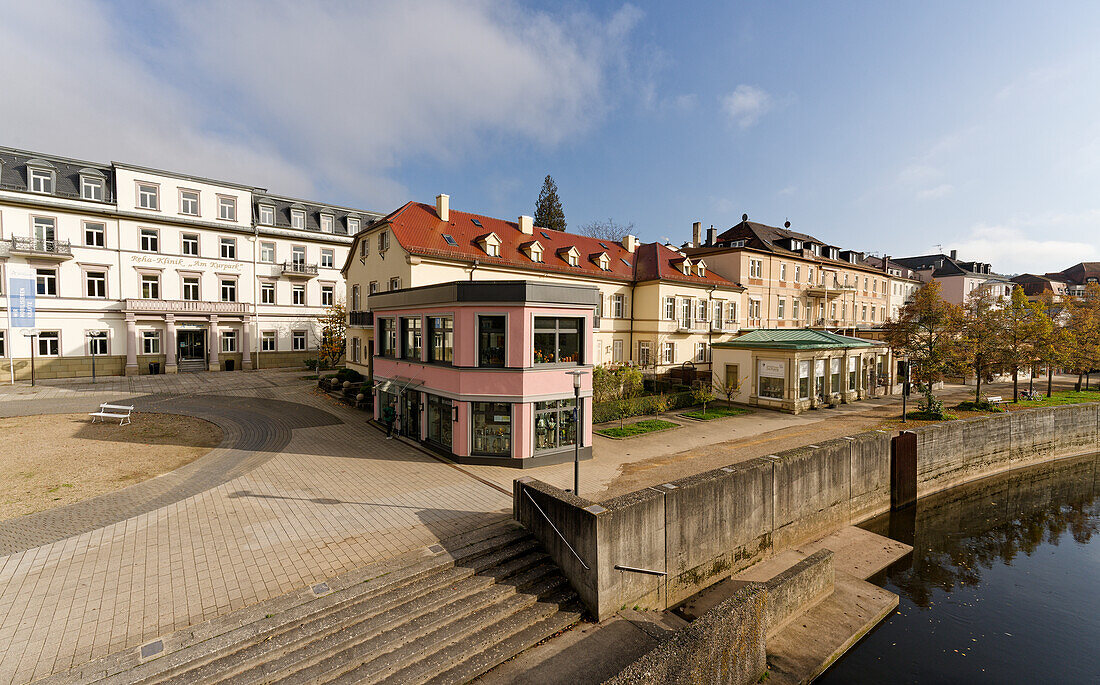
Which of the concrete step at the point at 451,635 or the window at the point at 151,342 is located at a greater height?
the window at the point at 151,342

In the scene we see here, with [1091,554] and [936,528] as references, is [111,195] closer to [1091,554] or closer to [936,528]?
[936,528]

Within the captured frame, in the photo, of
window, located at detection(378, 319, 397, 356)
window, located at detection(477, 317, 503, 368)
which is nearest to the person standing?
window, located at detection(378, 319, 397, 356)

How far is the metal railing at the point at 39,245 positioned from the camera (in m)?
28.8

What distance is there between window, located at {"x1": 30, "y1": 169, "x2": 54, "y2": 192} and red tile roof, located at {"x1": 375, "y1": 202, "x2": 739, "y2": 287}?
76.6 ft

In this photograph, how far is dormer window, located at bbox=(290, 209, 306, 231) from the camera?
4044 centimetres

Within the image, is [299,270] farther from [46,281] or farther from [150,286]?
[46,281]

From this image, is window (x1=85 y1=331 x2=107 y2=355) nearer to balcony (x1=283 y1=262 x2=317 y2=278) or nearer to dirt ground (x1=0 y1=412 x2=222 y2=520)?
balcony (x1=283 y1=262 x2=317 y2=278)

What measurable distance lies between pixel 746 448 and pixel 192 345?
40782 mm

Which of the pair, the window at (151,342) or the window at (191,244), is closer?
the window at (151,342)

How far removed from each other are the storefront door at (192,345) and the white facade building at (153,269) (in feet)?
0.33

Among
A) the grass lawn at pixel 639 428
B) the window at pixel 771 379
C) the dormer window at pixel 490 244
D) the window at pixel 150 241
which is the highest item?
the window at pixel 150 241

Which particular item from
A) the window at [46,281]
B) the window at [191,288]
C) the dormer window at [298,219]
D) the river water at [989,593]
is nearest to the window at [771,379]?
the river water at [989,593]

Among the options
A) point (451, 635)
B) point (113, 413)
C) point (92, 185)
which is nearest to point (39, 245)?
point (92, 185)

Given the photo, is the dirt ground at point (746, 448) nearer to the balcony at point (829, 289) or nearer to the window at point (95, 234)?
the balcony at point (829, 289)
